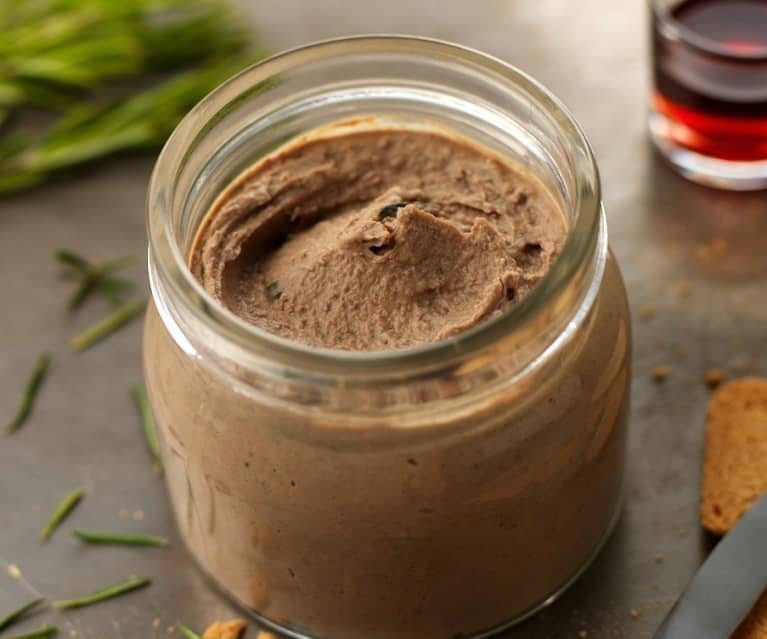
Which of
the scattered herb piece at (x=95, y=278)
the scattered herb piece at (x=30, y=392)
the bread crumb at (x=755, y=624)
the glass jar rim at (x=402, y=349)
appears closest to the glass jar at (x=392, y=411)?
the glass jar rim at (x=402, y=349)

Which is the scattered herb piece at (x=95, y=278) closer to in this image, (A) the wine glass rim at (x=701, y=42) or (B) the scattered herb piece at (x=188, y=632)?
(B) the scattered herb piece at (x=188, y=632)

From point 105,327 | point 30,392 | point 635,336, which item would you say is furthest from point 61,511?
point 635,336

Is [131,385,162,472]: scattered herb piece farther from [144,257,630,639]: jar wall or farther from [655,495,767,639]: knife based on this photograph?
[655,495,767,639]: knife

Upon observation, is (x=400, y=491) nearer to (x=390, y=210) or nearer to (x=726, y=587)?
(x=390, y=210)

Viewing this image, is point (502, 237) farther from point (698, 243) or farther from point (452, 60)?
point (698, 243)

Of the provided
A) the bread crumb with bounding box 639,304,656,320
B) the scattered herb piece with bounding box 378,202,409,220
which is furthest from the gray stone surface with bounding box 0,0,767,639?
→ the scattered herb piece with bounding box 378,202,409,220

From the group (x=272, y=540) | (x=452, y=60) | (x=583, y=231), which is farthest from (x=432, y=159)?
(x=272, y=540)
